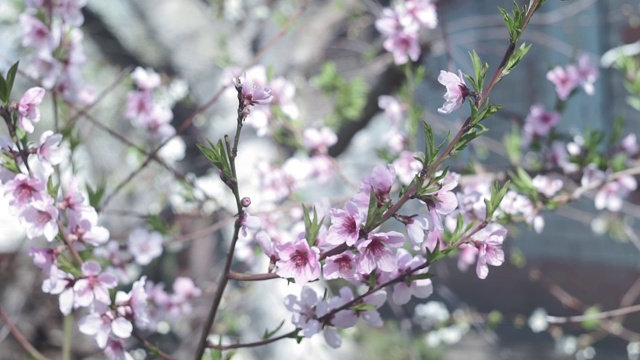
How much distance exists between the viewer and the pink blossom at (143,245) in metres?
1.65

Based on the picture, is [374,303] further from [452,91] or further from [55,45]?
[55,45]

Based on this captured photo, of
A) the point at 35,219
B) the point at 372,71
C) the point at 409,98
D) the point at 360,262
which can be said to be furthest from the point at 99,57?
the point at 360,262

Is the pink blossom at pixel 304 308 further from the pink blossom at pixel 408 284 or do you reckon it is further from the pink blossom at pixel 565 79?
the pink blossom at pixel 565 79

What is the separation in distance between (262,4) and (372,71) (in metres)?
0.70

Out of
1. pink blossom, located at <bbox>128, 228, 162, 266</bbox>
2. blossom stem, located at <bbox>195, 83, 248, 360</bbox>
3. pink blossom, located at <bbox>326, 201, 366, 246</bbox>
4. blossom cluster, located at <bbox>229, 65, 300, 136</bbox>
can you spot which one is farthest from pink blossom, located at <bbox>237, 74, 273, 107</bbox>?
pink blossom, located at <bbox>128, 228, 162, 266</bbox>

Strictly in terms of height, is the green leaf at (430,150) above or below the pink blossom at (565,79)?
above

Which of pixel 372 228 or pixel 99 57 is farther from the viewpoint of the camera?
pixel 99 57

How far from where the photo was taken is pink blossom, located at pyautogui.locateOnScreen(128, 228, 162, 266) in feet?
5.40

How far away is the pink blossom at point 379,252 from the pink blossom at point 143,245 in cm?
83

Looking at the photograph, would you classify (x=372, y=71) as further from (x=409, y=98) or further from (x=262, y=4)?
(x=409, y=98)

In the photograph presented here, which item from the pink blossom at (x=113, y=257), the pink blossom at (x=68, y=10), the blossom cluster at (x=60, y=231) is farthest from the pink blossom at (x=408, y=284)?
the pink blossom at (x=68, y=10)

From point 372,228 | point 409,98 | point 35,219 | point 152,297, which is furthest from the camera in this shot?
point 409,98

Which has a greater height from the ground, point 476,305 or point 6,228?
point 6,228

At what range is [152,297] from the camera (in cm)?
194
